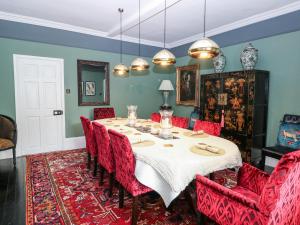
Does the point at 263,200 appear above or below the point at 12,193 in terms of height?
above

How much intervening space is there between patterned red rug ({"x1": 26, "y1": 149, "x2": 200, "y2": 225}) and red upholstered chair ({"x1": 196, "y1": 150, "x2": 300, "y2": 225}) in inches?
30.6

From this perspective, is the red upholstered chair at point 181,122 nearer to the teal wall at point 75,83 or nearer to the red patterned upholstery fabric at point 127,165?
the red patterned upholstery fabric at point 127,165

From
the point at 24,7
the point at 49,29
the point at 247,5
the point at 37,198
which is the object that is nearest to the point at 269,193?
Result: the point at 37,198

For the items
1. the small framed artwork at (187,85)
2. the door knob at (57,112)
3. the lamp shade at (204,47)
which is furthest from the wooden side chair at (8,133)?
the small framed artwork at (187,85)

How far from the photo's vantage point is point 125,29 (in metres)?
4.66

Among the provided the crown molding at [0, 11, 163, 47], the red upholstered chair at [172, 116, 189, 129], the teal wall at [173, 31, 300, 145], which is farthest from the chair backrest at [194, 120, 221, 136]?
the crown molding at [0, 11, 163, 47]

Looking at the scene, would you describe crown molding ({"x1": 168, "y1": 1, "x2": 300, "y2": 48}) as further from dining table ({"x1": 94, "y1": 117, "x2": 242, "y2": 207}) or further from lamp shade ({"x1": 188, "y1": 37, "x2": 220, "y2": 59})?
dining table ({"x1": 94, "y1": 117, "x2": 242, "y2": 207})

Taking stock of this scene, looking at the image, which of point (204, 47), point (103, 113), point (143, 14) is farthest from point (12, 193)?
point (143, 14)

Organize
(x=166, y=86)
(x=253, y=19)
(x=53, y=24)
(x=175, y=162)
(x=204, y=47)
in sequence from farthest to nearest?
1. (x=166, y=86)
2. (x=53, y=24)
3. (x=253, y=19)
4. (x=204, y=47)
5. (x=175, y=162)

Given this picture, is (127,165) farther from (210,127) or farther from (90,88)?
(90,88)

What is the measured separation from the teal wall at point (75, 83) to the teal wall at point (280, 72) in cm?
282

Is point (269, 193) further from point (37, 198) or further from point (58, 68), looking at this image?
point (58, 68)

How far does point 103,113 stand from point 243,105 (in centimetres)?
312

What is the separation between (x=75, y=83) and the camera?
15.5 ft
